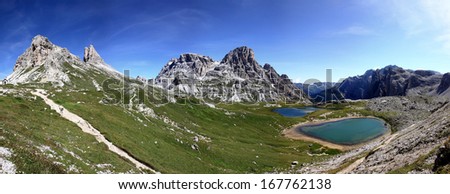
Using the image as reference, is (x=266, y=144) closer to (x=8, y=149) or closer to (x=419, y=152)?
(x=419, y=152)

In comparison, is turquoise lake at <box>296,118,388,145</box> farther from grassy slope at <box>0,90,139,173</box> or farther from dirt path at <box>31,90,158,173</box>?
grassy slope at <box>0,90,139,173</box>

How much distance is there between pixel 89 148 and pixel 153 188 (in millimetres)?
24204

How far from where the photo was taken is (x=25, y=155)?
91.0ft

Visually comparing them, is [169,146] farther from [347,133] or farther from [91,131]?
[347,133]

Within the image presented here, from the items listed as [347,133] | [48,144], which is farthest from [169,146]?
[347,133]

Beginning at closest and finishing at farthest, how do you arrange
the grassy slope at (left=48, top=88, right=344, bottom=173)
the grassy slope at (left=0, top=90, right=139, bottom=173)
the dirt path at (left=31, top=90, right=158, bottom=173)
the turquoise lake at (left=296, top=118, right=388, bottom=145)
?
the grassy slope at (left=0, top=90, right=139, bottom=173)
the dirt path at (left=31, top=90, right=158, bottom=173)
the grassy slope at (left=48, top=88, right=344, bottom=173)
the turquoise lake at (left=296, top=118, right=388, bottom=145)

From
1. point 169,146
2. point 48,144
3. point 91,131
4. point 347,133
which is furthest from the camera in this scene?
point 347,133

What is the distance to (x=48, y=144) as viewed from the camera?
35.5 metres

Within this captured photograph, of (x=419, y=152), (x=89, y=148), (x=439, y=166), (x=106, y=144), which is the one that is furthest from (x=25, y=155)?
(x=419, y=152)

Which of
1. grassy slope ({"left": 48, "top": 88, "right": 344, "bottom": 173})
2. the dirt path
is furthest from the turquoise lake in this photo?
the dirt path

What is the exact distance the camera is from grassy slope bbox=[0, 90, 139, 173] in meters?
27.9

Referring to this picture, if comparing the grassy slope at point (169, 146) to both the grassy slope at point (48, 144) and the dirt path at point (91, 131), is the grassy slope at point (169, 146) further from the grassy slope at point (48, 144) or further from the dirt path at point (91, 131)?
the grassy slope at point (48, 144)

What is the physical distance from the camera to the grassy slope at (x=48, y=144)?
27.9 m

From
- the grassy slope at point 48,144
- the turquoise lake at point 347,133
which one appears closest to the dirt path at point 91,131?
the grassy slope at point 48,144
